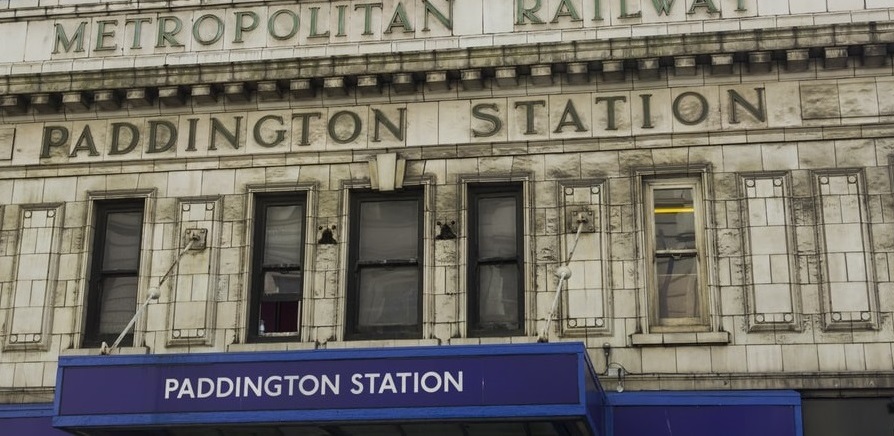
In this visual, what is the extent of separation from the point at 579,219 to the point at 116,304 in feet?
22.4

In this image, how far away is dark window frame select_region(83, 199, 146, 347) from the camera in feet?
58.4

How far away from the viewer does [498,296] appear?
17141 mm

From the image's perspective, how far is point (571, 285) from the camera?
1670 centimetres

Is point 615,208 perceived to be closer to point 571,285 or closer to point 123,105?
point 571,285

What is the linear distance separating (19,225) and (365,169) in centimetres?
522

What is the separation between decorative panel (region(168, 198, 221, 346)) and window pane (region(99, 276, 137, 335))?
827 mm

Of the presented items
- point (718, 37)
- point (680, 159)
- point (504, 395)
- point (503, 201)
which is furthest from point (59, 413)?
point (718, 37)

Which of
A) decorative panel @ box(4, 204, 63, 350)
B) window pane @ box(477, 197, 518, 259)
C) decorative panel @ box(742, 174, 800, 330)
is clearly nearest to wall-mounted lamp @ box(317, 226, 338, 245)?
window pane @ box(477, 197, 518, 259)

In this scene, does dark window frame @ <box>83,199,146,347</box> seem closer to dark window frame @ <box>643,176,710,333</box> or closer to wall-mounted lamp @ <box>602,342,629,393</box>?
wall-mounted lamp @ <box>602,342,629,393</box>

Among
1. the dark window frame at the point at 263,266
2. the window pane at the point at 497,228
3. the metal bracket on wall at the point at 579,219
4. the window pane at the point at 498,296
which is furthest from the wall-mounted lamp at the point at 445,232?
the dark window frame at the point at 263,266

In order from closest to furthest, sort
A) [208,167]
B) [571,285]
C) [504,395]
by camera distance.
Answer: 1. [504,395]
2. [571,285]
3. [208,167]

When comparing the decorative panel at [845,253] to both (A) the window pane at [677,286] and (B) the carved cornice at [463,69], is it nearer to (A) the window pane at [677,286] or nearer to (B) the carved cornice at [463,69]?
(A) the window pane at [677,286]

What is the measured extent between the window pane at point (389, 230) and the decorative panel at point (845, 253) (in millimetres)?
5555

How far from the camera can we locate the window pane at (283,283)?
17.6 meters
